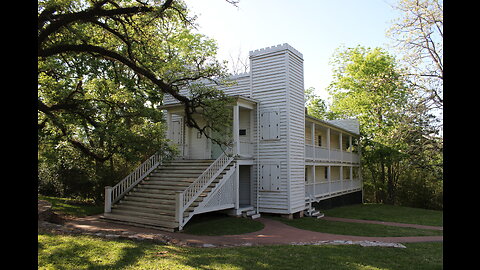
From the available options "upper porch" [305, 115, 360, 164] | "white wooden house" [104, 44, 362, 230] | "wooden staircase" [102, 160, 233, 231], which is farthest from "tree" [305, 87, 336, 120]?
"wooden staircase" [102, 160, 233, 231]

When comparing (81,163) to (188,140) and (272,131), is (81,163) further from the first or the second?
(272,131)

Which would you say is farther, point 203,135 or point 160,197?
point 203,135

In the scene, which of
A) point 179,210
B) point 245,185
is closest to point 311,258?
point 179,210

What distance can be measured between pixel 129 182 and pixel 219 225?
5067mm

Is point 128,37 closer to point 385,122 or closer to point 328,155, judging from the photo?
point 328,155

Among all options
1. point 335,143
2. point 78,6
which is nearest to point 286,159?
point 78,6

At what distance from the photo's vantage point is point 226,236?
11.3m

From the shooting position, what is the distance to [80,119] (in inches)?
551

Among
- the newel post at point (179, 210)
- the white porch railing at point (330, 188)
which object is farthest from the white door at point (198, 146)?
the white porch railing at point (330, 188)

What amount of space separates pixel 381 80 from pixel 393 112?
2.38m

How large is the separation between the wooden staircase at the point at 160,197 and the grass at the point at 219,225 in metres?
0.75

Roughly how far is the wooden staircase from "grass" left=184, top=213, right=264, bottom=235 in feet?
2.48

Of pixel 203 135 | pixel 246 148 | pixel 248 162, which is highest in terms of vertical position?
pixel 203 135

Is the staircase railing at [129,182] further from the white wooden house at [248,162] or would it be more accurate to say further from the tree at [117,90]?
the tree at [117,90]
